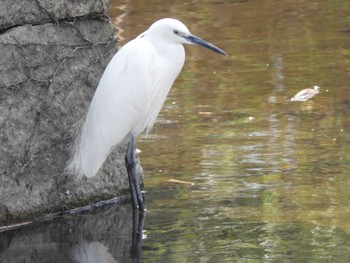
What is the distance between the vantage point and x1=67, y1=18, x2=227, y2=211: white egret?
21.3 ft

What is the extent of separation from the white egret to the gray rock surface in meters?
0.15

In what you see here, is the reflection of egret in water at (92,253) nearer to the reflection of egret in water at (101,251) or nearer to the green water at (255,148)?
the reflection of egret in water at (101,251)

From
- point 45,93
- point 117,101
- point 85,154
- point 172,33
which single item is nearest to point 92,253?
point 85,154

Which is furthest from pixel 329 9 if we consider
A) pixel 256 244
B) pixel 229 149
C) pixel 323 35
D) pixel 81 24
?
pixel 256 244

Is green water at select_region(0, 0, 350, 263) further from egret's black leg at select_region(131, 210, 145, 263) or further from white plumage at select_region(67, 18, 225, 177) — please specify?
white plumage at select_region(67, 18, 225, 177)

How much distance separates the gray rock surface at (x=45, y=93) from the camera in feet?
21.1

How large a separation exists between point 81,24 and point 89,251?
4.85 feet

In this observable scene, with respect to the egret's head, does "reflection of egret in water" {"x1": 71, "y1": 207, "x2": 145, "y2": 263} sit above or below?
below

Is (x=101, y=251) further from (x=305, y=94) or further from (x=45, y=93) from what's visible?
(x=305, y=94)

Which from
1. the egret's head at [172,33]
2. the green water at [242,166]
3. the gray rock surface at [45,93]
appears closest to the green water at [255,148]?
the green water at [242,166]

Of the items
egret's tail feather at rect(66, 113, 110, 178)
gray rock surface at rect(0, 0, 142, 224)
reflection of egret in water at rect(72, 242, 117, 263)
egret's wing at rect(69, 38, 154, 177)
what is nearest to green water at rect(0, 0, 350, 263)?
reflection of egret in water at rect(72, 242, 117, 263)

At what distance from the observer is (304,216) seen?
623 cm

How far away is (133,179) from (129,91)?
0.52 metres

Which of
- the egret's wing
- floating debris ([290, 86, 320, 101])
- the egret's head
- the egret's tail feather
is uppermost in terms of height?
the egret's head
